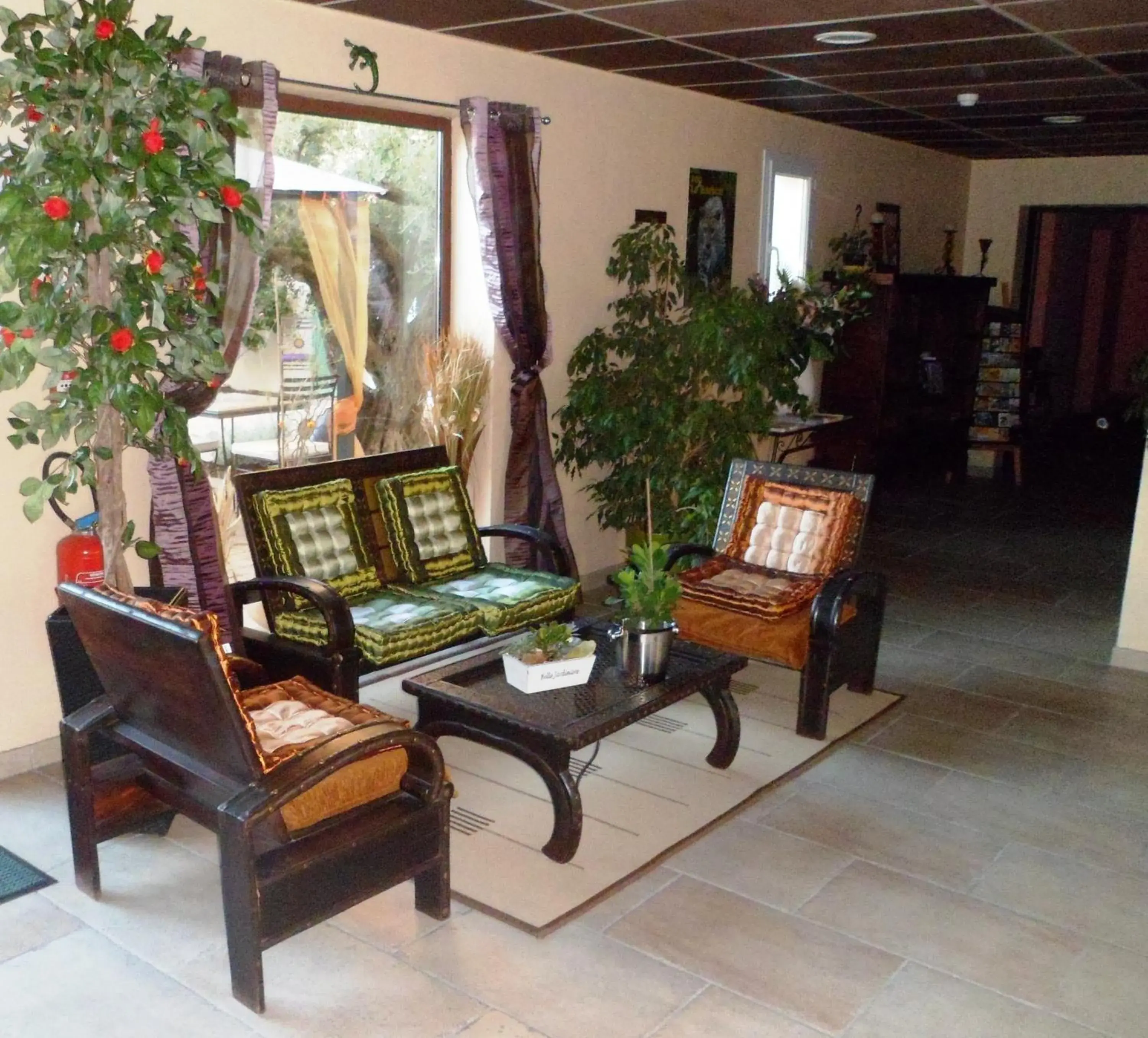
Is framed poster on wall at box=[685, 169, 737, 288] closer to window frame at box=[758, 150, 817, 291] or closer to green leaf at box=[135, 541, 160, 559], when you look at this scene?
window frame at box=[758, 150, 817, 291]

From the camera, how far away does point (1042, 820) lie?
11.6 ft

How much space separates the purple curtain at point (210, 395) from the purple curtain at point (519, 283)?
1.09 metres

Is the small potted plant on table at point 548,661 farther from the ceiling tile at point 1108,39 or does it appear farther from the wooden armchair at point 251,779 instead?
the ceiling tile at point 1108,39

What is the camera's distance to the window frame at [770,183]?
22.4 feet

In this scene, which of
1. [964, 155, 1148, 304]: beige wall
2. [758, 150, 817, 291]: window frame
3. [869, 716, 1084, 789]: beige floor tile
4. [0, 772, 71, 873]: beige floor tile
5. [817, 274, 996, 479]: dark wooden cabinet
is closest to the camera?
[0, 772, 71, 873]: beige floor tile

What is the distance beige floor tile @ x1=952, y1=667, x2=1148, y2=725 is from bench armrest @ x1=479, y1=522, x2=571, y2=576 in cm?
171

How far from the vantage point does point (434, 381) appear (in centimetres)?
504

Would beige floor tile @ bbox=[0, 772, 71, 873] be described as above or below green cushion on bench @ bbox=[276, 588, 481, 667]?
below

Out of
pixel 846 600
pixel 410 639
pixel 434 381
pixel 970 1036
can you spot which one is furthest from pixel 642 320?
pixel 970 1036

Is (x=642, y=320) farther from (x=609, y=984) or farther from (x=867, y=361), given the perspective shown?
(x=609, y=984)

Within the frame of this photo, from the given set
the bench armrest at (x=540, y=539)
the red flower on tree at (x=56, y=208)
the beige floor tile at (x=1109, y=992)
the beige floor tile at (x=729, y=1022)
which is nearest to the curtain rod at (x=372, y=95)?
the red flower on tree at (x=56, y=208)

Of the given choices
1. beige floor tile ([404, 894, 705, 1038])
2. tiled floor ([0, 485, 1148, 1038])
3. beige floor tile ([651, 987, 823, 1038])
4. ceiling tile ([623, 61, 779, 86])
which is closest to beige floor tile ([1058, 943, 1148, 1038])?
tiled floor ([0, 485, 1148, 1038])

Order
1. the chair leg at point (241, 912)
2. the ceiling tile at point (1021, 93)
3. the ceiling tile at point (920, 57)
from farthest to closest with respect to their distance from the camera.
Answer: the ceiling tile at point (1021, 93) < the ceiling tile at point (920, 57) < the chair leg at point (241, 912)

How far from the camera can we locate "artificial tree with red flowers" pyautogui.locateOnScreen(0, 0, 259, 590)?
2.85 metres
